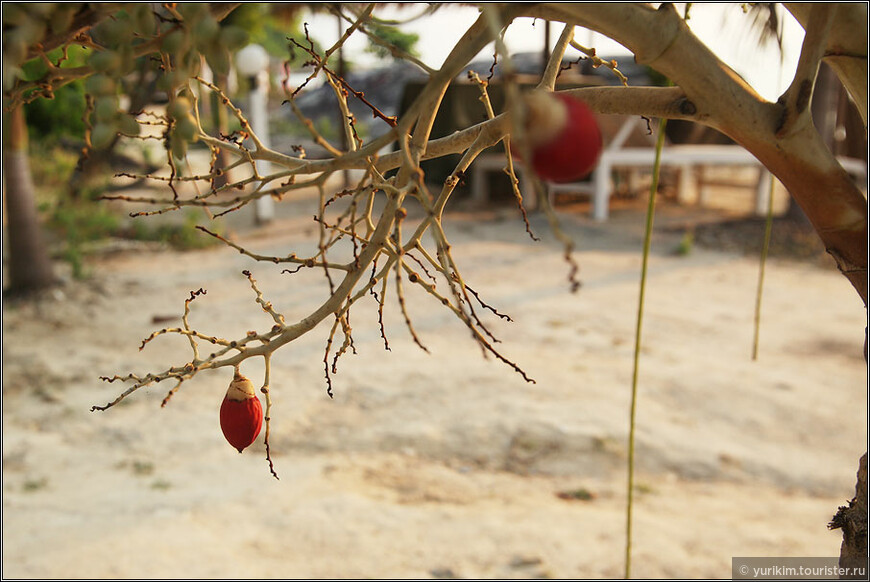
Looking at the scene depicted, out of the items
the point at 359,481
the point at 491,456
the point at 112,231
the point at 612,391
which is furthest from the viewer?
the point at 112,231

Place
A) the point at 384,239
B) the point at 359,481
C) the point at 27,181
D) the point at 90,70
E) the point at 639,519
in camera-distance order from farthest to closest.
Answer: the point at 27,181
the point at 359,481
the point at 639,519
the point at 384,239
the point at 90,70

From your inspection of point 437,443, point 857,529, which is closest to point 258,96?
point 437,443

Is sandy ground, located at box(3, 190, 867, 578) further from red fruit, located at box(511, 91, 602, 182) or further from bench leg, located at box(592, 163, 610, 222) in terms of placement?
bench leg, located at box(592, 163, 610, 222)

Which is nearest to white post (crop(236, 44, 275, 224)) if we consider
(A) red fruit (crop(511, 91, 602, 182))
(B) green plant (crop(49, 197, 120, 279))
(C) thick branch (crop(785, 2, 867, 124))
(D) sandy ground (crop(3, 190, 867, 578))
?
(B) green plant (crop(49, 197, 120, 279))

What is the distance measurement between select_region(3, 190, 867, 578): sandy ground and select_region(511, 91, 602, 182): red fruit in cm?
208

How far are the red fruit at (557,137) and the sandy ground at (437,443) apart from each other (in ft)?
6.83

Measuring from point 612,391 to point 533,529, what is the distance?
129cm

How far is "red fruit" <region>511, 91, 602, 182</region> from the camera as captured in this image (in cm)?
60

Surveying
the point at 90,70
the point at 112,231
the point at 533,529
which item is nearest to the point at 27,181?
the point at 112,231

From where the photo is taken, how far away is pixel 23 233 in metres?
4.95

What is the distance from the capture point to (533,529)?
274cm

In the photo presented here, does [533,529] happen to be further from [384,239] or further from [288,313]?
[288,313]

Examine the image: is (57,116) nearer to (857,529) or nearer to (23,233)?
(23,233)

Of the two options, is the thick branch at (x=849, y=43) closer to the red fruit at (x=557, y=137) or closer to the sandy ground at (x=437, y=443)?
the red fruit at (x=557, y=137)
